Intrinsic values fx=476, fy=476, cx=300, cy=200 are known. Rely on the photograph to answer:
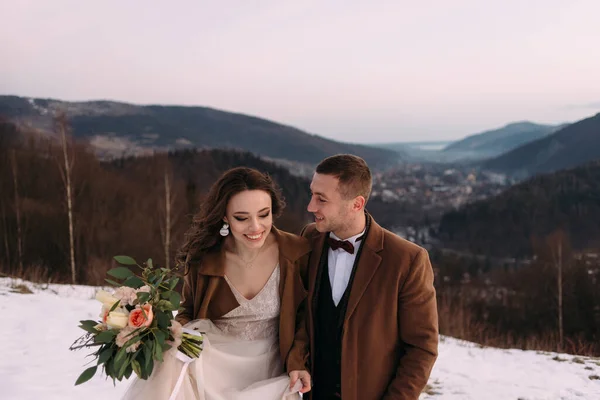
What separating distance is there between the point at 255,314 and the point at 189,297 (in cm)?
39

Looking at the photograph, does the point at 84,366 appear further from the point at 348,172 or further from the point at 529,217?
the point at 529,217

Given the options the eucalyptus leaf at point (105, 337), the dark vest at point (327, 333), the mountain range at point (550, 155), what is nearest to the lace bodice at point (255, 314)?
the dark vest at point (327, 333)

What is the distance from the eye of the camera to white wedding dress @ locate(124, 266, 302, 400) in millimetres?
2266

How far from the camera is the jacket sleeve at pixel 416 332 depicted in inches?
92.4

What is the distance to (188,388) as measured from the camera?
7.61ft

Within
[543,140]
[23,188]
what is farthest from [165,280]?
[543,140]

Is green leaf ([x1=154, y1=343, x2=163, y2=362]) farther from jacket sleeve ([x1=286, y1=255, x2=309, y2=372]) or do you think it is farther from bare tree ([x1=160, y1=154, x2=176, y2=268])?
bare tree ([x1=160, y1=154, x2=176, y2=268])

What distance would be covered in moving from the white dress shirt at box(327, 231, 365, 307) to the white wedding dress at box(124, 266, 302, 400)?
32 centimetres

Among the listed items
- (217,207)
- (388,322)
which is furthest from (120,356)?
(388,322)

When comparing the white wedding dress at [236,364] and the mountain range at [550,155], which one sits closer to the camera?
the white wedding dress at [236,364]

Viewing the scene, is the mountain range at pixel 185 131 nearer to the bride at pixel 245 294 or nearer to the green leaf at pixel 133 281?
the bride at pixel 245 294

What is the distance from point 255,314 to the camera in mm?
2596

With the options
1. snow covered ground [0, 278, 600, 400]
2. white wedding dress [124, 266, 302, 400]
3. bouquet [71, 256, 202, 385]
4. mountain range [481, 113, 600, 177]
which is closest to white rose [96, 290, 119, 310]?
bouquet [71, 256, 202, 385]

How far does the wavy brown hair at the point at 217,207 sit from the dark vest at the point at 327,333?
47 centimetres
